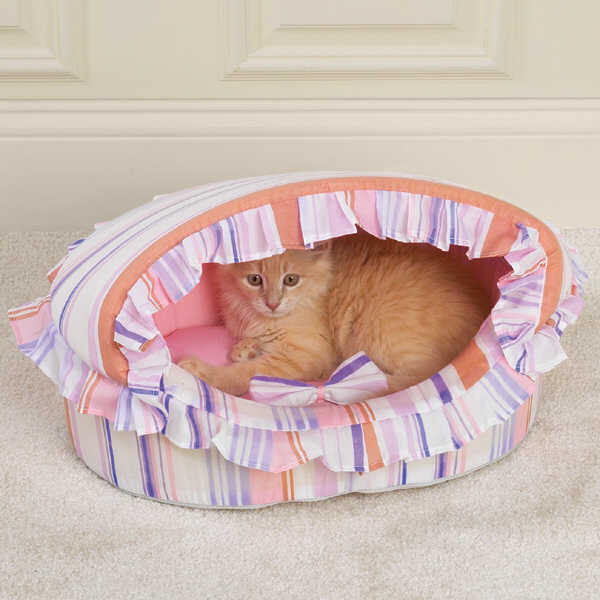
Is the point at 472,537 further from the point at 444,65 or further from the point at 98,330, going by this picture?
the point at 444,65

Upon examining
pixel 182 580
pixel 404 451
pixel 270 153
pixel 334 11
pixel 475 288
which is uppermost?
pixel 334 11

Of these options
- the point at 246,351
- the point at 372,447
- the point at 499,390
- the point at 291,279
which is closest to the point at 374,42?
the point at 291,279

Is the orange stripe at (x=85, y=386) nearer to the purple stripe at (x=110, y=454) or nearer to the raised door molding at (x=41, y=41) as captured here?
the purple stripe at (x=110, y=454)

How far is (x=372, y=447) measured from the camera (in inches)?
59.4

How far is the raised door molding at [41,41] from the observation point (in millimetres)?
2340

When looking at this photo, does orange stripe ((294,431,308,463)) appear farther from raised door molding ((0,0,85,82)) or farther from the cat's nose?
raised door molding ((0,0,85,82))

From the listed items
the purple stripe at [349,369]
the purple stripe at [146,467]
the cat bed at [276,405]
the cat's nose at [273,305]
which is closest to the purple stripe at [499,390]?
the cat bed at [276,405]

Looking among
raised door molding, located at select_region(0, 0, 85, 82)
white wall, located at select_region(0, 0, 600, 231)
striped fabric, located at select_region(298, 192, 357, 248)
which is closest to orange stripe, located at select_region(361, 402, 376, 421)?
striped fabric, located at select_region(298, 192, 357, 248)

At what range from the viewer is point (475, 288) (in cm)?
188

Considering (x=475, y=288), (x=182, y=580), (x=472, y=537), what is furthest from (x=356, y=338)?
(x=182, y=580)

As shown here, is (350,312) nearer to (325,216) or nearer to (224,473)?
(325,216)

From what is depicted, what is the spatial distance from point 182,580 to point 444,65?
1609mm

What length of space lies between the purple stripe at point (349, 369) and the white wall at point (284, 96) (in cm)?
93

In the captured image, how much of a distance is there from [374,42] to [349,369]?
1097 mm
